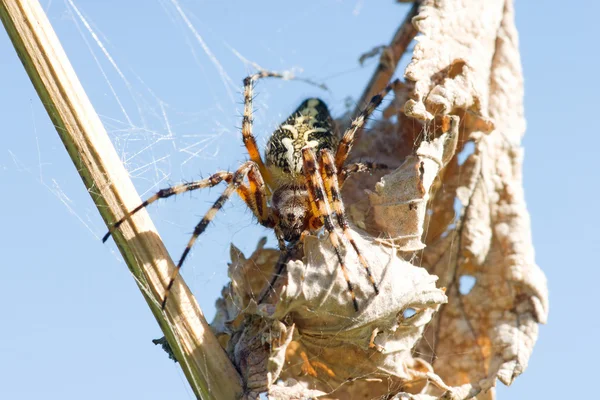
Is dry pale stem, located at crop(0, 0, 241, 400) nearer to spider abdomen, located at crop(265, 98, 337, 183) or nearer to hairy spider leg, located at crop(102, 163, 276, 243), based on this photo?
hairy spider leg, located at crop(102, 163, 276, 243)

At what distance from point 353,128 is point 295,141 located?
43 centimetres

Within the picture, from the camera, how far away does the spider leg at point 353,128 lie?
4.50 m

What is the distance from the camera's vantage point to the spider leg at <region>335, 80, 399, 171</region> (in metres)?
4.50

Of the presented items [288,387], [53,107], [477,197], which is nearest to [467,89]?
[477,197]

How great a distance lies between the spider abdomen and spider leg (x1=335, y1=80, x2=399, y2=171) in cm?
Answer: 18

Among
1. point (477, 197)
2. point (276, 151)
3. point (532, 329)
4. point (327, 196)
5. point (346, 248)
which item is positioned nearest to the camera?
point (346, 248)

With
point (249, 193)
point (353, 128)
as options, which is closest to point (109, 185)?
point (249, 193)

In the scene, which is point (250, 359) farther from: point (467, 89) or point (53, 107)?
point (467, 89)

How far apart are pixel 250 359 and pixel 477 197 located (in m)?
1.59

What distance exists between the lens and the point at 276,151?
4.84 m

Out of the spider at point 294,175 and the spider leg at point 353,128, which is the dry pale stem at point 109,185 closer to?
the spider at point 294,175

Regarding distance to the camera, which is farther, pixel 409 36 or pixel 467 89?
pixel 409 36

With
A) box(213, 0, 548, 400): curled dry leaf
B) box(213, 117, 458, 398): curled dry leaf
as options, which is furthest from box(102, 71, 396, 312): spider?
box(213, 117, 458, 398): curled dry leaf

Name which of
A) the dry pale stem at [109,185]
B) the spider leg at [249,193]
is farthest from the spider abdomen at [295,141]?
the dry pale stem at [109,185]
